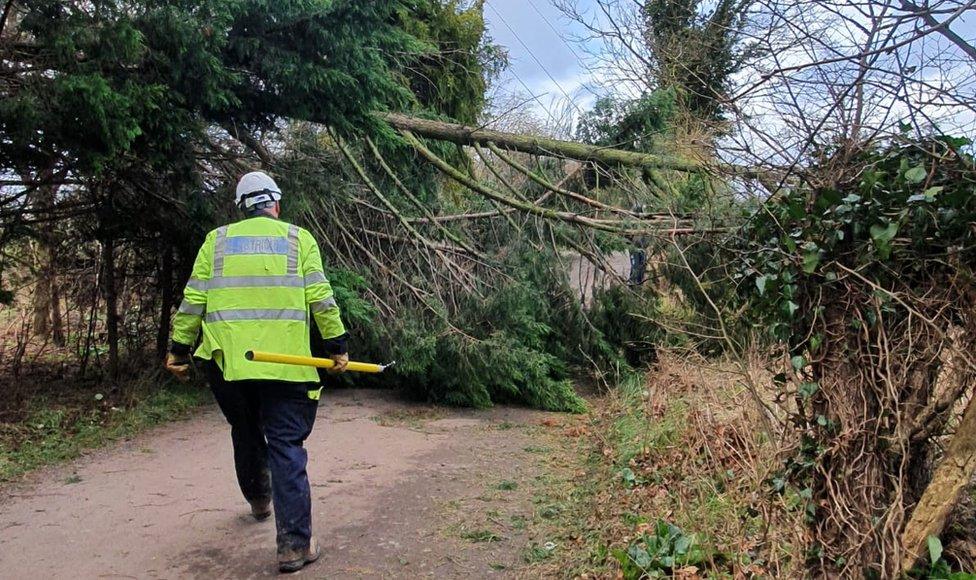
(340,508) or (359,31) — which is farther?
(359,31)

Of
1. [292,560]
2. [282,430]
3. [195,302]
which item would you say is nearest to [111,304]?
[195,302]

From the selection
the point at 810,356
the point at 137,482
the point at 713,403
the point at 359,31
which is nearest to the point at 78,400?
the point at 137,482

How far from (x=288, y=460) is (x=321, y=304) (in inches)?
33.1

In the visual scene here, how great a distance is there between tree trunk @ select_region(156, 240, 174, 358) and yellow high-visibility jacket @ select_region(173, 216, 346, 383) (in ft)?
16.8

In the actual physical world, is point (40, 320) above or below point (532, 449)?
above

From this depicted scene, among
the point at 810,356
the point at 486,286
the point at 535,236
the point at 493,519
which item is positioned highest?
the point at 535,236

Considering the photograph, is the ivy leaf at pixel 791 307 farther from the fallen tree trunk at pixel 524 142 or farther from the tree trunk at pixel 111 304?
the tree trunk at pixel 111 304

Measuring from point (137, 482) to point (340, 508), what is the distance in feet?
5.53

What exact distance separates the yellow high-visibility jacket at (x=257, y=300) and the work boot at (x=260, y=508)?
0.97m

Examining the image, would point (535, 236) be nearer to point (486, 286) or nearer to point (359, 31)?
point (486, 286)

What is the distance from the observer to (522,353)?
8586 millimetres

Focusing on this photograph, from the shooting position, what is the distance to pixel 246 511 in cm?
488

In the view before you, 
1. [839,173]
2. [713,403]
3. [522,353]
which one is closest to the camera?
[839,173]

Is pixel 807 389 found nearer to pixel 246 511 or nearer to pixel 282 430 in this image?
pixel 282 430
